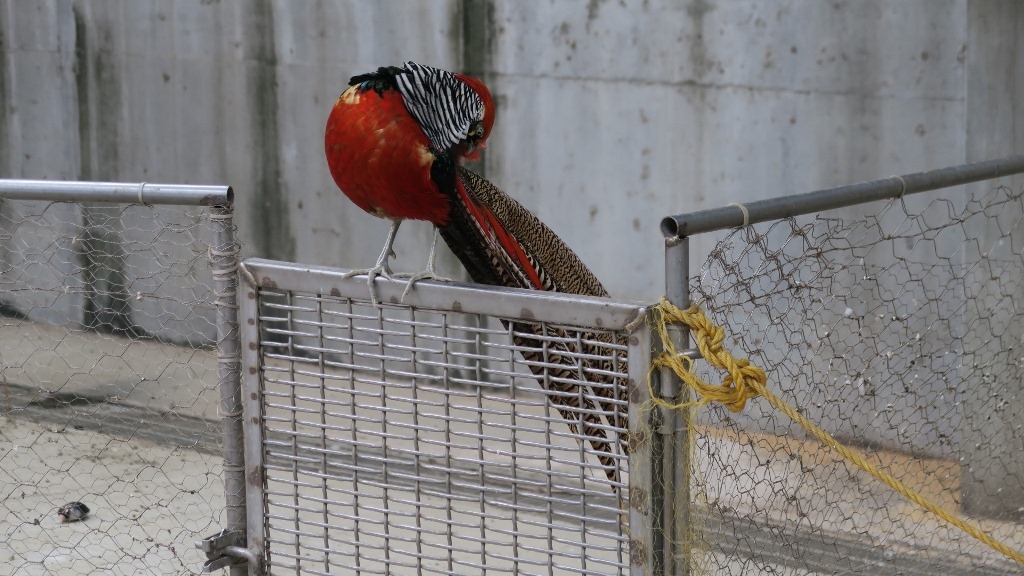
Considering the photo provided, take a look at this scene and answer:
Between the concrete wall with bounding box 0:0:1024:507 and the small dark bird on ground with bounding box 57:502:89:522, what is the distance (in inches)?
71.3

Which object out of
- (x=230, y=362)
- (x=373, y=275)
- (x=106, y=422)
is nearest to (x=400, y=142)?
(x=373, y=275)

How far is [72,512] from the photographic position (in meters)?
3.62

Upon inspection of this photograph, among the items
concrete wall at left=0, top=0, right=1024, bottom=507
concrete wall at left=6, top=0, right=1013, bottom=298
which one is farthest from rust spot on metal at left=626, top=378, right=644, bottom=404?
concrete wall at left=6, top=0, right=1013, bottom=298

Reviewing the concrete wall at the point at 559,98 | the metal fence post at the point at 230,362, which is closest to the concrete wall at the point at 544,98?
the concrete wall at the point at 559,98

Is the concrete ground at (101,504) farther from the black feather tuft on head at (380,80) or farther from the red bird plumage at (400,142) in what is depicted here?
the black feather tuft on head at (380,80)

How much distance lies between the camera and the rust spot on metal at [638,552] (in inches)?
69.6

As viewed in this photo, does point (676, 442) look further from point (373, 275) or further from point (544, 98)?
point (544, 98)

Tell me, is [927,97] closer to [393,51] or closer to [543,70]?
[543,70]

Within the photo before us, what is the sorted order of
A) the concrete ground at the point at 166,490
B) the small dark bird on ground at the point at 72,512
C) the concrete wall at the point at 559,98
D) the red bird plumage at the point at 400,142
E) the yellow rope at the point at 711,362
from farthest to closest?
the concrete wall at the point at 559,98 → the small dark bird on ground at the point at 72,512 → the concrete ground at the point at 166,490 → the red bird plumage at the point at 400,142 → the yellow rope at the point at 711,362

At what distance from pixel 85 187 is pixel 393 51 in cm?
284

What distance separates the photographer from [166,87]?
5.55 m

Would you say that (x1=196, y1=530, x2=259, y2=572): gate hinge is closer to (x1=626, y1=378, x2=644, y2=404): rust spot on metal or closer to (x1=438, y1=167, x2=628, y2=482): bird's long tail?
(x1=438, y1=167, x2=628, y2=482): bird's long tail

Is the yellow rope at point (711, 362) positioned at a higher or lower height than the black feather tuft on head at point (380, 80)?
lower

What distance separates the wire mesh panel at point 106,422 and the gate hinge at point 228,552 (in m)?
0.41
